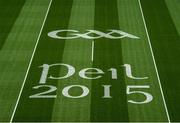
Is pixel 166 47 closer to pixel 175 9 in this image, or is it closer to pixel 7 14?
pixel 175 9

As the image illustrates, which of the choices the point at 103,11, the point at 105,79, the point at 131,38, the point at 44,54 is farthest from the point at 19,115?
the point at 103,11

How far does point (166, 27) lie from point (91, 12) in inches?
90.1

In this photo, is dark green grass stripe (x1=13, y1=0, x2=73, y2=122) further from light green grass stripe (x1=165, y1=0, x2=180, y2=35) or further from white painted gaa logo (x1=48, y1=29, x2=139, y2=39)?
light green grass stripe (x1=165, y1=0, x2=180, y2=35)

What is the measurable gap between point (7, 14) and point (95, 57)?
12.6 ft

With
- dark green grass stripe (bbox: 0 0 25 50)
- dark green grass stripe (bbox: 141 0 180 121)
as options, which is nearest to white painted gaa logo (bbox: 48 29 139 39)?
dark green grass stripe (bbox: 141 0 180 121)

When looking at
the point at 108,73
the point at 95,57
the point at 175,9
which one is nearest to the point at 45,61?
the point at 95,57

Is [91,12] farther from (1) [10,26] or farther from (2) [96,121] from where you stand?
(2) [96,121]

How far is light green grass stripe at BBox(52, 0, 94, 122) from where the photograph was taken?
8.28 meters

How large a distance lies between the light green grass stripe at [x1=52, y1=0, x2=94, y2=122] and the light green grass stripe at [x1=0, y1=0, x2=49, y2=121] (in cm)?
78

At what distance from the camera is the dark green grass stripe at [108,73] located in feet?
27.2

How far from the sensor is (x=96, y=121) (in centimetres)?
802

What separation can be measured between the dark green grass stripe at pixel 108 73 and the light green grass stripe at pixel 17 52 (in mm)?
1404

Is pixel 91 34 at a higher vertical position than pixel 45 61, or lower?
lower

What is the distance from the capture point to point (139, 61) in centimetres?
1045
